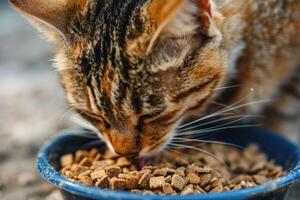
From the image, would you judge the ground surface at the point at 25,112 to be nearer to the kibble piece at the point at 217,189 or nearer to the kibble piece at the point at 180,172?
the kibble piece at the point at 180,172

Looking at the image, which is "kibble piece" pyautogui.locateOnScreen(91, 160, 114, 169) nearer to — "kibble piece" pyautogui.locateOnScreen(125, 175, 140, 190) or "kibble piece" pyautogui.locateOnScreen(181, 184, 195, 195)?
"kibble piece" pyautogui.locateOnScreen(125, 175, 140, 190)

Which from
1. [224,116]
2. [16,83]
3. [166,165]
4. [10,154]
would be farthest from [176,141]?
[16,83]

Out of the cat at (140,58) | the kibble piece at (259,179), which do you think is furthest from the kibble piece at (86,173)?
the kibble piece at (259,179)

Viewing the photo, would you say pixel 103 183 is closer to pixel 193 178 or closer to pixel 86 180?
pixel 86 180

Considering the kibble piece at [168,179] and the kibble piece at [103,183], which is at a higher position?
the kibble piece at [103,183]

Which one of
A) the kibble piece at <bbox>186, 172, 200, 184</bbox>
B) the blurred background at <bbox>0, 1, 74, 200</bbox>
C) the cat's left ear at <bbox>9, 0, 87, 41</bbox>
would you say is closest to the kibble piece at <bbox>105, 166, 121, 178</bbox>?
the kibble piece at <bbox>186, 172, 200, 184</bbox>

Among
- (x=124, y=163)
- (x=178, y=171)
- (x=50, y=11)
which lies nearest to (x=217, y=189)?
(x=178, y=171)
